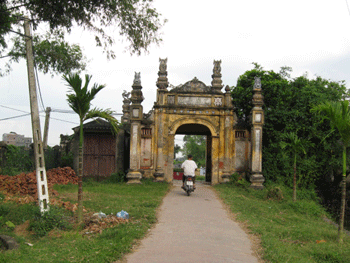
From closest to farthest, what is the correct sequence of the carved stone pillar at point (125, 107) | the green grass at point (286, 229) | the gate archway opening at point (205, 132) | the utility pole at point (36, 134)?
1. the green grass at point (286, 229)
2. the utility pole at point (36, 134)
3. the gate archway opening at point (205, 132)
4. the carved stone pillar at point (125, 107)

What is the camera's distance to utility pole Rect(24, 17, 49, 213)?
869 cm

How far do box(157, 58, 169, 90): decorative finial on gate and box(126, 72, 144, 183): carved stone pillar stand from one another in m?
0.99

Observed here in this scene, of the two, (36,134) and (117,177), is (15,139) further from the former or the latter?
(36,134)

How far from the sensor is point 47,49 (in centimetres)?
1630

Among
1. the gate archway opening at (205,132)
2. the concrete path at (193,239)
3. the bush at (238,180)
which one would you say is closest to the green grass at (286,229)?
the concrete path at (193,239)

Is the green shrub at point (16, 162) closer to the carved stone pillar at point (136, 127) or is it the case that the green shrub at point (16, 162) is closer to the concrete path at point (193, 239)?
the carved stone pillar at point (136, 127)

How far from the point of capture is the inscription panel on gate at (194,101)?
16672 millimetres

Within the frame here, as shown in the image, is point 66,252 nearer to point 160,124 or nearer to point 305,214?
point 305,214

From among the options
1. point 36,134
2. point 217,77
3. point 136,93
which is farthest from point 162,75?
point 36,134

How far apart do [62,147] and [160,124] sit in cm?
1017

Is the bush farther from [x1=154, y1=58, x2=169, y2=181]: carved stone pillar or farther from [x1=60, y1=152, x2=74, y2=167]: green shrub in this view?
[x1=60, y1=152, x2=74, y2=167]: green shrub

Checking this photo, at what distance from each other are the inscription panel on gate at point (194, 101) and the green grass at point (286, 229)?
4.33 metres

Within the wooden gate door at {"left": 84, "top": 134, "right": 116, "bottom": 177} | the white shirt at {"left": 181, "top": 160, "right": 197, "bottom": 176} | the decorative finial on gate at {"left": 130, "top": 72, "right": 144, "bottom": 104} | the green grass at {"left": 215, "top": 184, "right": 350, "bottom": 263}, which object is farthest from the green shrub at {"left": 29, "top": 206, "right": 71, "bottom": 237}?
the wooden gate door at {"left": 84, "top": 134, "right": 116, "bottom": 177}

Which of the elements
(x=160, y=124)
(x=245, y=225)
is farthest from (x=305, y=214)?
(x=160, y=124)
